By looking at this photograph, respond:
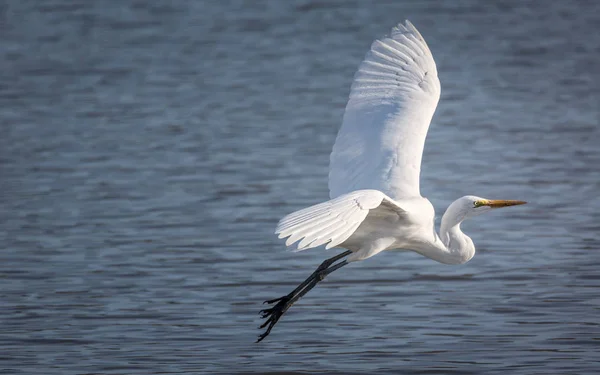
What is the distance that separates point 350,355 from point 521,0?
15.7 m

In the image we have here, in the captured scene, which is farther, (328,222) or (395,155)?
(395,155)

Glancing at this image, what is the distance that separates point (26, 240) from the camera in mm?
10062

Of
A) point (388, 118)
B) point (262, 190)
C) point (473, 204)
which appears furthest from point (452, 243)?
point (262, 190)

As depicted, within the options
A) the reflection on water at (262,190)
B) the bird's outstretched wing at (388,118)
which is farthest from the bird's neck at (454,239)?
the reflection on water at (262,190)

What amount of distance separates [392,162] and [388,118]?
37 centimetres

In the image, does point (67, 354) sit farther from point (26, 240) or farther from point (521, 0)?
point (521, 0)

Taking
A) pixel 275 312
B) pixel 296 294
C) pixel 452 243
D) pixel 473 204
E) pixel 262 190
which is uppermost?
pixel 473 204

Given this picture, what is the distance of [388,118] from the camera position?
7.67 m

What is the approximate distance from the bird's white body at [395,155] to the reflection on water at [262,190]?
72 centimetres

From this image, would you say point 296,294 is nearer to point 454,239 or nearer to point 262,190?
point 454,239

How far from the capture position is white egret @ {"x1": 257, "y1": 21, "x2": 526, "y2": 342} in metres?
7.07

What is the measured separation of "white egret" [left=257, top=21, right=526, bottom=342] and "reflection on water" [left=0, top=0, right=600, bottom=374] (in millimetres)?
630

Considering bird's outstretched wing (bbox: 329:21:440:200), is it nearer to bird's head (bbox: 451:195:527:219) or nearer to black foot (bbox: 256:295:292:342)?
bird's head (bbox: 451:195:527:219)

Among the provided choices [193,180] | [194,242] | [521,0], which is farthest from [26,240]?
[521,0]
